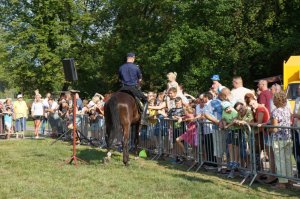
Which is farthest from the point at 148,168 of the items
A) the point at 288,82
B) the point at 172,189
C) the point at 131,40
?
the point at 131,40

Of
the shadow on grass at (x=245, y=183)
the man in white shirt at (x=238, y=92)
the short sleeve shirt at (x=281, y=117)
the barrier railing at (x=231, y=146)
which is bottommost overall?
the shadow on grass at (x=245, y=183)

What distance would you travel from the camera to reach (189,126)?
408 inches

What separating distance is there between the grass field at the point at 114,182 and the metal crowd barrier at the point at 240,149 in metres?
0.35

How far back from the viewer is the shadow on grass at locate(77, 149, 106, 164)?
11.3m

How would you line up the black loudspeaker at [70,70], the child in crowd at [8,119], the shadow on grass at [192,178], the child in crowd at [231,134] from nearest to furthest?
the shadow on grass at [192,178], the child in crowd at [231,134], the black loudspeaker at [70,70], the child in crowd at [8,119]

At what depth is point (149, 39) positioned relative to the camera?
35.8 metres

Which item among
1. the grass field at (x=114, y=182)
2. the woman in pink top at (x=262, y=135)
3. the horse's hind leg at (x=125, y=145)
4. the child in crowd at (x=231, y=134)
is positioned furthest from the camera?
the horse's hind leg at (x=125, y=145)

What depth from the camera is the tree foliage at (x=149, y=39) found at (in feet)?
110

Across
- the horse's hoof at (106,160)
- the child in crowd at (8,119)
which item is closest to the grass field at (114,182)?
the horse's hoof at (106,160)

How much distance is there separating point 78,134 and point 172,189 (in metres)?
9.60

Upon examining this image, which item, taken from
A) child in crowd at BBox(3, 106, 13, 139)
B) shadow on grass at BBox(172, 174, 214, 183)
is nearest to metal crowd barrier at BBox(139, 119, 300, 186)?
shadow on grass at BBox(172, 174, 214, 183)

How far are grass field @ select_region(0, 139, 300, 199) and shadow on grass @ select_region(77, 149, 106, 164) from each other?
10 centimetres

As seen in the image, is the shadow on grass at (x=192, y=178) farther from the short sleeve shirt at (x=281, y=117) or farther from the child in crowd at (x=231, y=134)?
the short sleeve shirt at (x=281, y=117)

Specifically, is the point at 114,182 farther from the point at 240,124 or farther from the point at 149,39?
the point at 149,39
